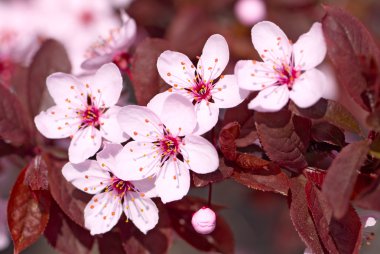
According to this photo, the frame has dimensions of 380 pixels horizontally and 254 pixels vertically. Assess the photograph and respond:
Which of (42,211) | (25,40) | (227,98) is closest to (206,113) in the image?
(227,98)

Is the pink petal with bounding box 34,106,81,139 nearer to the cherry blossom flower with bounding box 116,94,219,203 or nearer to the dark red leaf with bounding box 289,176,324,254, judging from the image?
the cherry blossom flower with bounding box 116,94,219,203

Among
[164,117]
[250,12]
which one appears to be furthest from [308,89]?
[250,12]

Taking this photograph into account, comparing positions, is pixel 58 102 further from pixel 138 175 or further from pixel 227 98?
pixel 227 98

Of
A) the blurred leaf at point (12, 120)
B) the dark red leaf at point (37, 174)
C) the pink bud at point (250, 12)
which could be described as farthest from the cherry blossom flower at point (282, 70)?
the pink bud at point (250, 12)

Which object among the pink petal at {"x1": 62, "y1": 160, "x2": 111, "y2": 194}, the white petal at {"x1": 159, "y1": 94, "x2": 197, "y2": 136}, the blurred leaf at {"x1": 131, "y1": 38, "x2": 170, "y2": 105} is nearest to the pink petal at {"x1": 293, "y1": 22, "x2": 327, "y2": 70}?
the white petal at {"x1": 159, "y1": 94, "x2": 197, "y2": 136}

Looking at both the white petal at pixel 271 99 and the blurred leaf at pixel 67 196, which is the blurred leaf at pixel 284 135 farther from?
the blurred leaf at pixel 67 196
